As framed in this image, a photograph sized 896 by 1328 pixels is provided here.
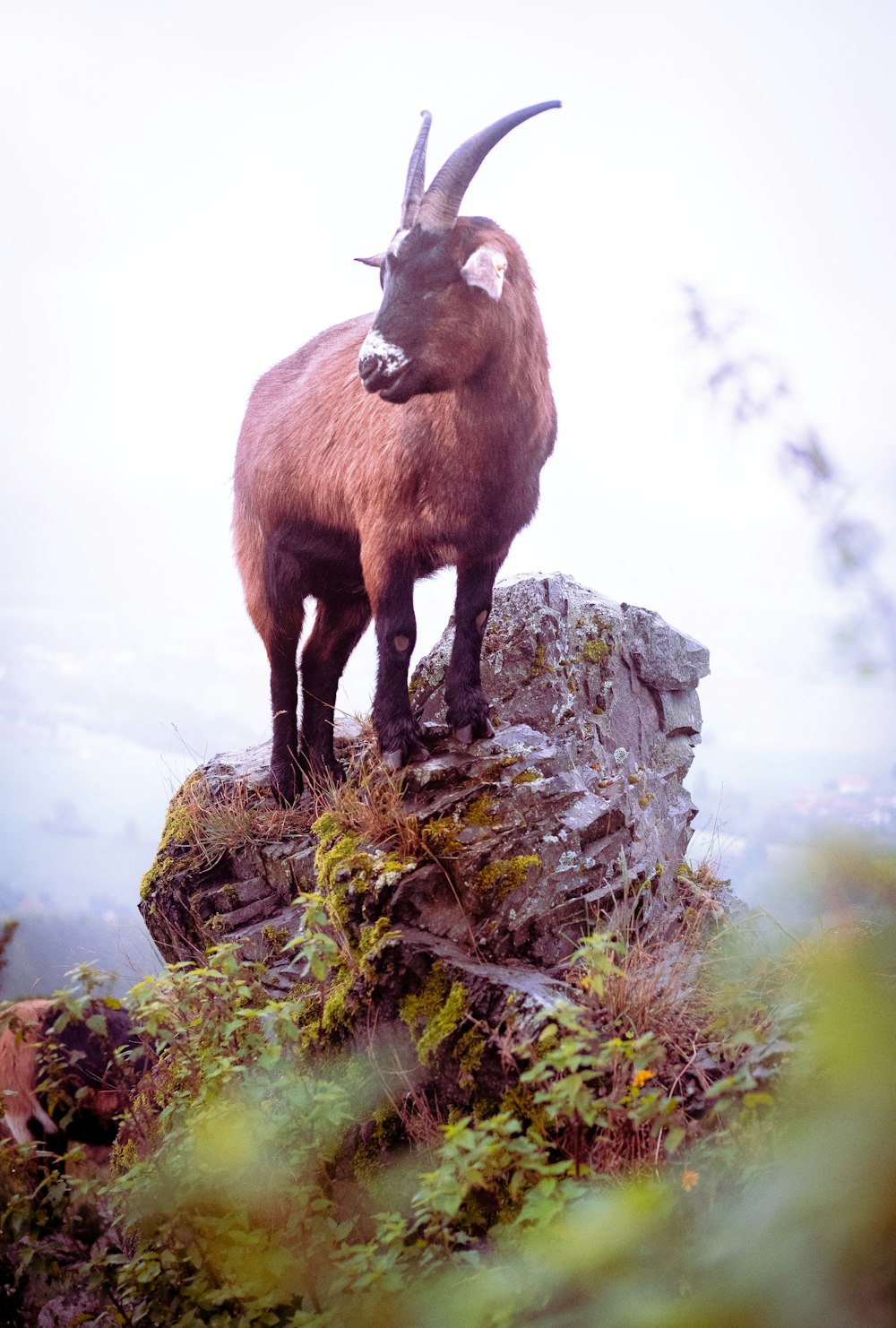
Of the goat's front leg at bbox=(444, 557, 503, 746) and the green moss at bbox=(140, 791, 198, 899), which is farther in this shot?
the green moss at bbox=(140, 791, 198, 899)

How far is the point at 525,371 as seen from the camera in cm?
393

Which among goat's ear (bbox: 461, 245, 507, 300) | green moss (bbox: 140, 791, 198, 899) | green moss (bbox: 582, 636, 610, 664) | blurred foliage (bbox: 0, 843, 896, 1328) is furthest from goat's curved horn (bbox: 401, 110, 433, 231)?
green moss (bbox: 140, 791, 198, 899)

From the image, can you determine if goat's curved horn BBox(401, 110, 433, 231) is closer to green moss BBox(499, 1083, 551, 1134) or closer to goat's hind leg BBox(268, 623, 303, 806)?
goat's hind leg BBox(268, 623, 303, 806)

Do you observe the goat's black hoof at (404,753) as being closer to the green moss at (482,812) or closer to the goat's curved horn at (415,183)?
the green moss at (482,812)

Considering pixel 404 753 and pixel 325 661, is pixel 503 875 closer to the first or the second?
pixel 404 753

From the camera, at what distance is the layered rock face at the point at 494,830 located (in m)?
3.44

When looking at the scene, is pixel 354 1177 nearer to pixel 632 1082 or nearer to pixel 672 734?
pixel 632 1082

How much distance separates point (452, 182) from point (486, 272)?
15.1 inches

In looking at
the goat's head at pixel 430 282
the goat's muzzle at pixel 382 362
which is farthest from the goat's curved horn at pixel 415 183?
the goat's muzzle at pixel 382 362

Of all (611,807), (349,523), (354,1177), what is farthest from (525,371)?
(354,1177)

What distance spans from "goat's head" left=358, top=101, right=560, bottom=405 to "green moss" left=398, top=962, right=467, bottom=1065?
2.13 metres

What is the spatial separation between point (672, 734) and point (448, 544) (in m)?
1.94

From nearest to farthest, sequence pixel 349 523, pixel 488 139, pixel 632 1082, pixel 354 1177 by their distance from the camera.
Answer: pixel 632 1082 → pixel 354 1177 → pixel 488 139 → pixel 349 523

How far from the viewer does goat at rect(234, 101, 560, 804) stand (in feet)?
11.5
